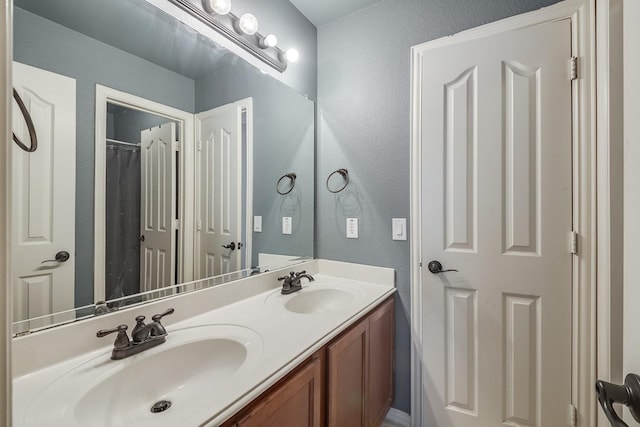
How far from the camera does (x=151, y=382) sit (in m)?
0.87

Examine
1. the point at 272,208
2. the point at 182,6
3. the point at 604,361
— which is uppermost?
the point at 182,6

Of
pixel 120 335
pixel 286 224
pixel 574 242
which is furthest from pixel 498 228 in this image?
pixel 120 335

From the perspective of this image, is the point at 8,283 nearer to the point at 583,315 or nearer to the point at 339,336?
the point at 339,336

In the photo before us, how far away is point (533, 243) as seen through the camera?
129cm

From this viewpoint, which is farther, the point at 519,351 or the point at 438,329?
the point at 438,329

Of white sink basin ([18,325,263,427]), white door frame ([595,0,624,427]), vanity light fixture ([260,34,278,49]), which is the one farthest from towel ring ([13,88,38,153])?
white door frame ([595,0,624,427])

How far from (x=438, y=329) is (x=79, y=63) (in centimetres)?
185

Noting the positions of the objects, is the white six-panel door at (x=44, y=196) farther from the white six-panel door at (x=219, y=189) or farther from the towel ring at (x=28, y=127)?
the white six-panel door at (x=219, y=189)

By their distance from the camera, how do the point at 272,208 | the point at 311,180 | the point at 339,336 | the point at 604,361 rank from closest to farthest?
1. the point at 604,361
2. the point at 339,336
3. the point at 272,208
4. the point at 311,180

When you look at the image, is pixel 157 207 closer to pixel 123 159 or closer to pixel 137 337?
pixel 123 159

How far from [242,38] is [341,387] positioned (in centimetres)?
164

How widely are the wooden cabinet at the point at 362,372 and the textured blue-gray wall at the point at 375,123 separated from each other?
14 centimetres

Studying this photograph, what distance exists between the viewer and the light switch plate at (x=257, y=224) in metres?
1.57

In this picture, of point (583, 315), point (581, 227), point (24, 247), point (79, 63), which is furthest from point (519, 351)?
point (79, 63)
